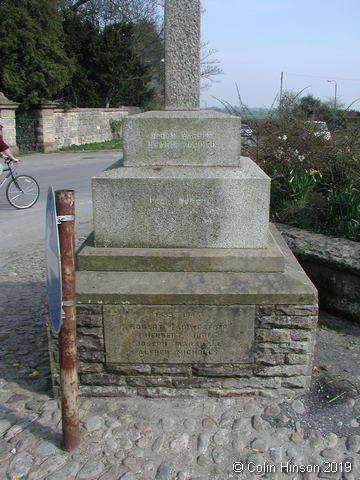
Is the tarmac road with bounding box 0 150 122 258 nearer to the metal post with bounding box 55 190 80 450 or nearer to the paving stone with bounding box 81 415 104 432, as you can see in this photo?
the paving stone with bounding box 81 415 104 432

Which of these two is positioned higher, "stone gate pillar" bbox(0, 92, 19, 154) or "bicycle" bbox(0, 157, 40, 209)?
"stone gate pillar" bbox(0, 92, 19, 154)

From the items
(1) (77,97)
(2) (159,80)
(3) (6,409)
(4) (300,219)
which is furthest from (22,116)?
(3) (6,409)

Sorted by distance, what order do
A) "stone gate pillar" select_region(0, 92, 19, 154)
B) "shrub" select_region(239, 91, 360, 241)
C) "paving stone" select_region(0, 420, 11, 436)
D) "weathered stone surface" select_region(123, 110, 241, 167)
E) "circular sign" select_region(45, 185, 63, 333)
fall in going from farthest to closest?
1. "stone gate pillar" select_region(0, 92, 19, 154)
2. "shrub" select_region(239, 91, 360, 241)
3. "weathered stone surface" select_region(123, 110, 241, 167)
4. "paving stone" select_region(0, 420, 11, 436)
5. "circular sign" select_region(45, 185, 63, 333)

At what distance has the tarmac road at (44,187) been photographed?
300 inches

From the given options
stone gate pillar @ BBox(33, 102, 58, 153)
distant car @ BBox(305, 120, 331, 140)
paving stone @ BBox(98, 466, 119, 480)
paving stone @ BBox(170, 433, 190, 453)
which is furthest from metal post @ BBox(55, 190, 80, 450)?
stone gate pillar @ BBox(33, 102, 58, 153)

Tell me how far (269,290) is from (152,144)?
1278 mm

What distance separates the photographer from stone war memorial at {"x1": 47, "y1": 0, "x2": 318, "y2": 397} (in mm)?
3072

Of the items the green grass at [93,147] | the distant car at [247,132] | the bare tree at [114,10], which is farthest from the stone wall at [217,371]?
the bare tree at [114,10]

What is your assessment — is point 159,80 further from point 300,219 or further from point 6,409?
point 6,409

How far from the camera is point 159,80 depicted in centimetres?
3419

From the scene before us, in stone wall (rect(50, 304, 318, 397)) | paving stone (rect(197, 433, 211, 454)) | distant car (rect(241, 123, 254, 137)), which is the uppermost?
distant car (rect(241, 123, 254, 137))

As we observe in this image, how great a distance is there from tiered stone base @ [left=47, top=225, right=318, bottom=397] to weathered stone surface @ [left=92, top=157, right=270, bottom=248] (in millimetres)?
142

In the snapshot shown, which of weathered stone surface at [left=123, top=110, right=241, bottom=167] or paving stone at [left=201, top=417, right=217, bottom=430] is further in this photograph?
weathered stone surface at [left=123, top=110, right=241, bottom=167]

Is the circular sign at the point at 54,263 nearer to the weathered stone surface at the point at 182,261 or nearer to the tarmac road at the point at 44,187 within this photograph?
the weathered stone surface at the point at 182,261
